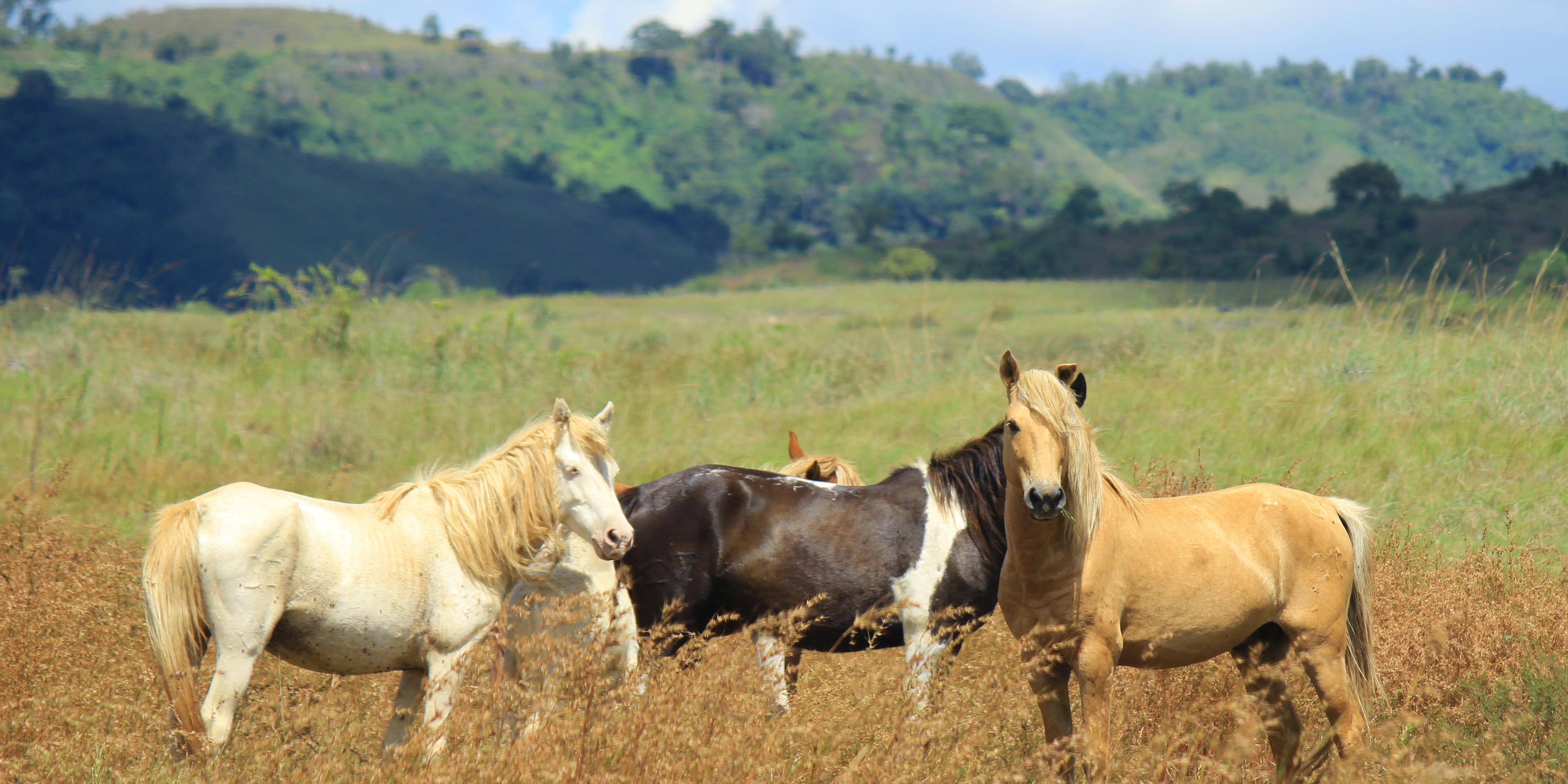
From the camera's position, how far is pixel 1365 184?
41.0 meters

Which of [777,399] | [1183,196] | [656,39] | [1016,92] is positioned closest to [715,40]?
[656,39]

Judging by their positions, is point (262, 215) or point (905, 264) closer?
point (905, 264)

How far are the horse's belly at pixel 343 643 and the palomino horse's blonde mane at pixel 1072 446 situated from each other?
2.30 m

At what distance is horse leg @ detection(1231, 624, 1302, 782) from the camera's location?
399 centimetres

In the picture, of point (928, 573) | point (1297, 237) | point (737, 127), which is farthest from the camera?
point (737, 127)

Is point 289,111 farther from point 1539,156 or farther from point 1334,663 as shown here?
point 1539,156

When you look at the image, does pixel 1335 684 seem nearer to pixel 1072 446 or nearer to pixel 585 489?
pixel 1072 446

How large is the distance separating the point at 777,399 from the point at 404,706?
8.94 m

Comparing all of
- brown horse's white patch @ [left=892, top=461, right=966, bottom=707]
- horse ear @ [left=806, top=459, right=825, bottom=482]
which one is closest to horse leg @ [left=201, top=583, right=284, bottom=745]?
brown horse's white patch @ [left=892, top=461, right=966, bottom=707]

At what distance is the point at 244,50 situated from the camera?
109062 mm

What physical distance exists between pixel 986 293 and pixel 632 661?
93.0 feet

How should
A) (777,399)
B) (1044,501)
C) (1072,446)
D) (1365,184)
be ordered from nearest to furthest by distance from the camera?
(1044,501), (1072,446), (777,399), (1365,184)

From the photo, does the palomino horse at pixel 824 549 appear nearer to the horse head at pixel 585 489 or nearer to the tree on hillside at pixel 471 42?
the horse head at pixel 585 489

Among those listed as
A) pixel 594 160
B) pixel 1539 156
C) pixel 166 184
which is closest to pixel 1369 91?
pixel 1539 156
